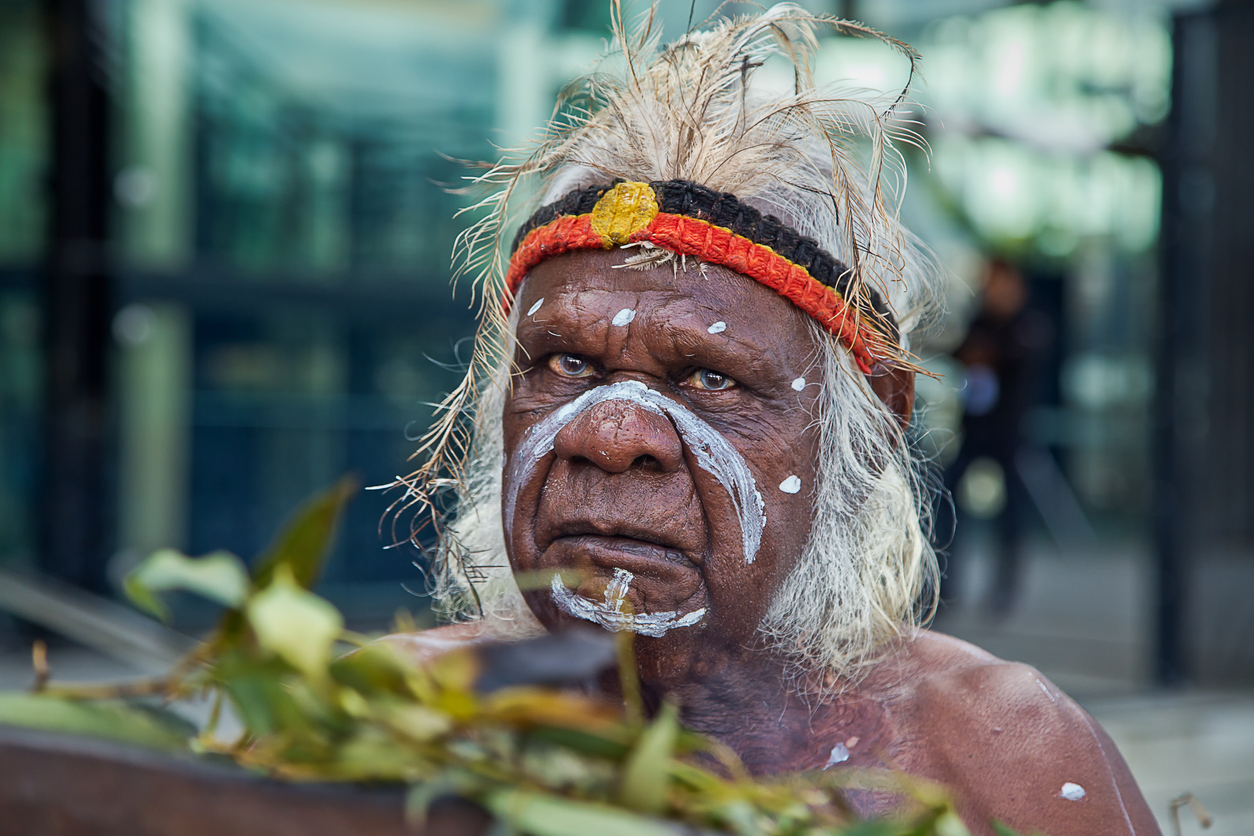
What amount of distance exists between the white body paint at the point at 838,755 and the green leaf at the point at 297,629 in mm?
947

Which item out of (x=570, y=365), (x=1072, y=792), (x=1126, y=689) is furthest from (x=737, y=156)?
(x=1126, y=689)

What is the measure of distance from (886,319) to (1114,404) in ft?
30.7

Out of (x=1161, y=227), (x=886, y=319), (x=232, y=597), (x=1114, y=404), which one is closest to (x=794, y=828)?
(x=232, y=597)

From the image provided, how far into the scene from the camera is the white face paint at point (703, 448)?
1.40m

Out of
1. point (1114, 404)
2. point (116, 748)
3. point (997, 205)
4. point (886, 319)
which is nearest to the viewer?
point (116, 748)

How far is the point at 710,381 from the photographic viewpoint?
57.2 inches

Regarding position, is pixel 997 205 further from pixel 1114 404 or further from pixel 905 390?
pixel 905 390

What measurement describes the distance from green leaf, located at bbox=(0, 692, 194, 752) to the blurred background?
356 cm

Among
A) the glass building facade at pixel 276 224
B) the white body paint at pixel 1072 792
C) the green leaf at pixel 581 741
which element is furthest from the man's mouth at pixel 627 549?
the glass building facade at pixel 276 224

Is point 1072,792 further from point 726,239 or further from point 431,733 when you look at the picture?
point 431,733

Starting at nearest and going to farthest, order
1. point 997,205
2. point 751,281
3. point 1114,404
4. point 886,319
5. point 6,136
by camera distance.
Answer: point 751,281
point 886,319
point 6,136
point 997,205
point 1114,404

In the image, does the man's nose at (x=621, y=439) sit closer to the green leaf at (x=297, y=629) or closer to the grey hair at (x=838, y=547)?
the grey hair at (x=838, y=547)

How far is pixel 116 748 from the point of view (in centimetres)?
70

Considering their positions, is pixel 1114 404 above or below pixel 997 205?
below
